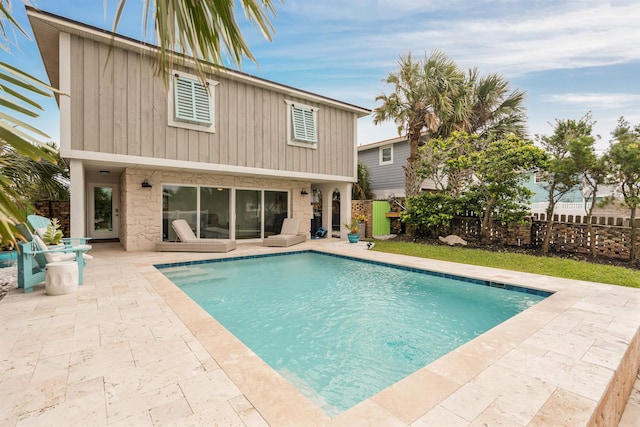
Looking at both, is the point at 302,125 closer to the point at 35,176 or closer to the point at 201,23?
the point at 35,176

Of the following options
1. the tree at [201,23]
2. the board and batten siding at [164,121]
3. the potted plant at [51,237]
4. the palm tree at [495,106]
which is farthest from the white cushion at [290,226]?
the tree at [201,23]

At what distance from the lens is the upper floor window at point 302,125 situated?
36.7 feet

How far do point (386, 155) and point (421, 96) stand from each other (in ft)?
17.8

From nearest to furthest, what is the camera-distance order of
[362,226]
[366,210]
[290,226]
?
1. [290,226]
2. [362,226]
3. [366,210]

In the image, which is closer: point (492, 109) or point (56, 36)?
point (56, 36)

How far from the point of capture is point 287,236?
11031mm

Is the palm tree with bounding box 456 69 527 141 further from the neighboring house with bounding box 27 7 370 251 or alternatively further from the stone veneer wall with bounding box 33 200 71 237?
the stone veneer wall with bounding box 33 200 71 237

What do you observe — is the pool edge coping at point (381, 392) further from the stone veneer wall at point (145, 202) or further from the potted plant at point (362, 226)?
the potted plant at point (362, 226)

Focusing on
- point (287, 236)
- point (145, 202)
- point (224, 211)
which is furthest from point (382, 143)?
point (145, 202)

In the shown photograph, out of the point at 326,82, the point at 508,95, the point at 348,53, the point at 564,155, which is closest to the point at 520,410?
the point at 564,155

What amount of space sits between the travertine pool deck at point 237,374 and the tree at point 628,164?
452 centimetres

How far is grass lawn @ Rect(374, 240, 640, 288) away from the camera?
627 cm

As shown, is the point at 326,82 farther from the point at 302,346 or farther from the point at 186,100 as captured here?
the point at 302,346

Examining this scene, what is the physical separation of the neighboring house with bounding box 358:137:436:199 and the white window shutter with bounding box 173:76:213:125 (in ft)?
33.5
